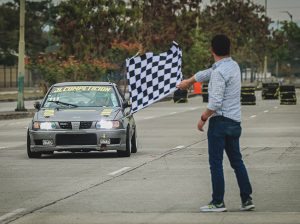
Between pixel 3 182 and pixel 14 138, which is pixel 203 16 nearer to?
pixel 14 138

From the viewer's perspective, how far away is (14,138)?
84.4ft

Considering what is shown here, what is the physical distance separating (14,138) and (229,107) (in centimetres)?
1571

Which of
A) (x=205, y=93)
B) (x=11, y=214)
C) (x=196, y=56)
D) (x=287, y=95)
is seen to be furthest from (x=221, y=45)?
(x=196, y=56)

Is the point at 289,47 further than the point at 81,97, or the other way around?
the point at 289,47

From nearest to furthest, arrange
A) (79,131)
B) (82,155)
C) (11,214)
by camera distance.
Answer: (11,214) → (79,131) → (82,155)

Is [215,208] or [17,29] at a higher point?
[17,29]

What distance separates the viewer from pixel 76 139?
18312 millimetres

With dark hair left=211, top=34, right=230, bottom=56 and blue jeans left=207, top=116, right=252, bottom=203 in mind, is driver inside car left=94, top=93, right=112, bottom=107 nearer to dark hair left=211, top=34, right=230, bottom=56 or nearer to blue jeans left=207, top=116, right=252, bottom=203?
blue jeans left=207, top=116, right=252, bottom=203

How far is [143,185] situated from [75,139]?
499cm

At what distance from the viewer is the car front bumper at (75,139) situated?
18.3 metres

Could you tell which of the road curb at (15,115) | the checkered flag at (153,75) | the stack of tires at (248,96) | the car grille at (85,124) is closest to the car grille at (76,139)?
the car grille at (85,124)

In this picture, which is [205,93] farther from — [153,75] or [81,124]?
[153,75]

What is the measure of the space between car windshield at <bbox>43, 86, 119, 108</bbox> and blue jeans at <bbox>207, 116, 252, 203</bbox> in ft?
28.8

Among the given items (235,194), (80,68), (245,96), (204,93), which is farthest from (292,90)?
(235,194)
